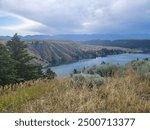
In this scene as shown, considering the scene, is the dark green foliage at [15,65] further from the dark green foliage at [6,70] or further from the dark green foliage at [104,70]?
the dark green foliage at [104,70]

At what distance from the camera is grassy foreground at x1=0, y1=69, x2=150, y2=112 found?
7.32m

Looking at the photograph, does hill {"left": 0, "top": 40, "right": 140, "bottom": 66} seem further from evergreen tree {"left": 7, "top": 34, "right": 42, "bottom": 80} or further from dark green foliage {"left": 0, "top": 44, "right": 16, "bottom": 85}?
dark green foliage {"left": 0, "top": 44, "right": 16, "bottom": 85}

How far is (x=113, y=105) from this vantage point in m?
7.53

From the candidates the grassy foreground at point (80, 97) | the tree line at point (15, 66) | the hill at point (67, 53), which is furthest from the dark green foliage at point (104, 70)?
the hill at point (67, 53)

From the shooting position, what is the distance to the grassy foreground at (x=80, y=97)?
24.0ft

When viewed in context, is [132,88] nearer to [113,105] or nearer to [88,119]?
[113,105]

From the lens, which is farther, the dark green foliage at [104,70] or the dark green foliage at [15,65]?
the dark green foliage at [15,65]

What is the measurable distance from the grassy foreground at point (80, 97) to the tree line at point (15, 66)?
11048 millimetres

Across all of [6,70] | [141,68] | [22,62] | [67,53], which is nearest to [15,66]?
[22,62]

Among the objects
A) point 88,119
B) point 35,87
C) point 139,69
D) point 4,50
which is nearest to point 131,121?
point 88,119

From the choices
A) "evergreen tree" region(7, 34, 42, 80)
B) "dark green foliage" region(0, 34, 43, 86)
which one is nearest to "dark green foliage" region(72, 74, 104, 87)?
"dark green foliage" region(0, 34, 43, 86)

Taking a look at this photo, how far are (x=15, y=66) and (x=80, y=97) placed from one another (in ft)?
72.2

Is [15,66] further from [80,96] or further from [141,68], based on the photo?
[80,96]

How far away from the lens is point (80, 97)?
7.64 m
